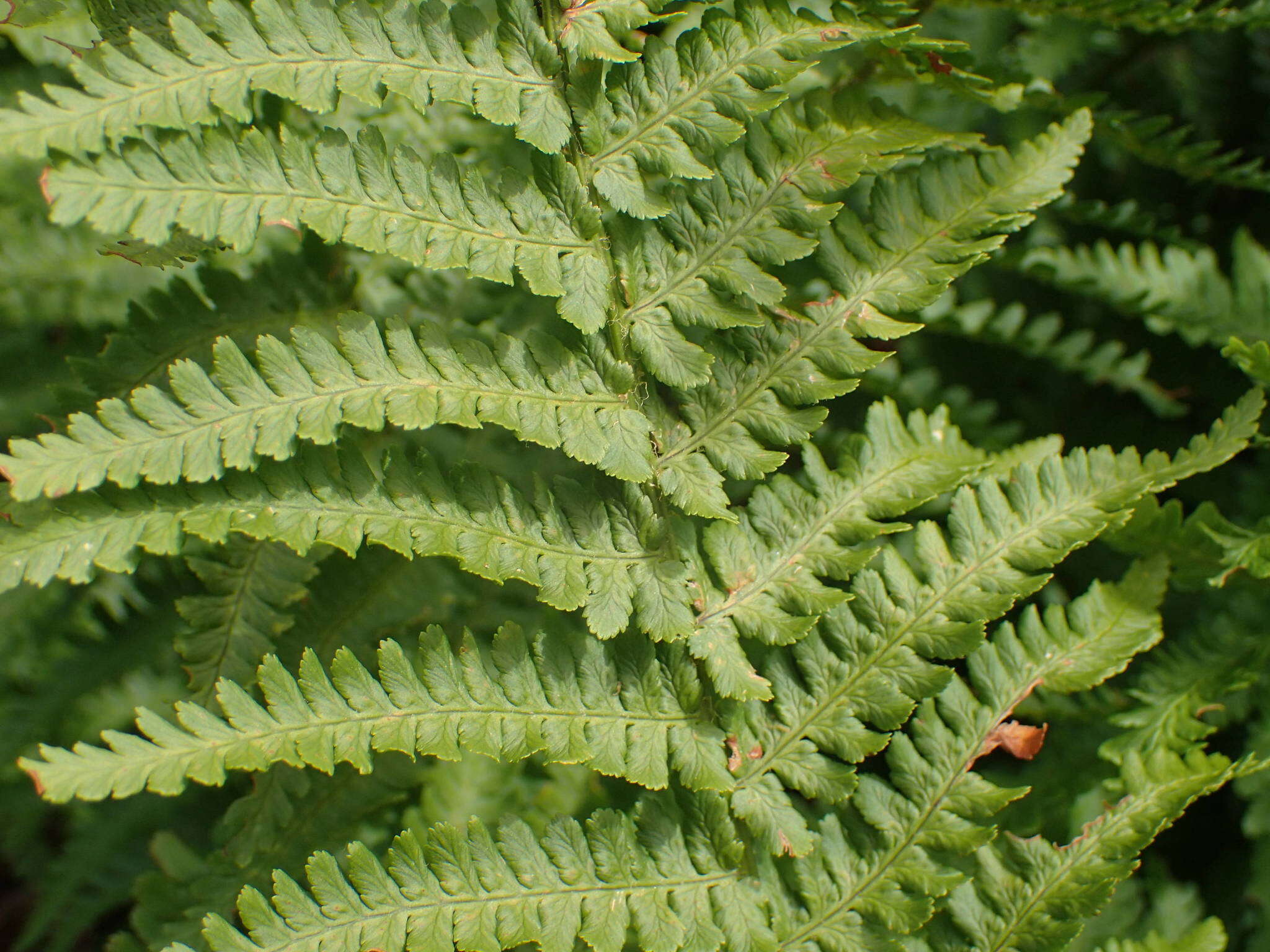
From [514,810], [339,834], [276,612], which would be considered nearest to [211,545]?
[276,612]

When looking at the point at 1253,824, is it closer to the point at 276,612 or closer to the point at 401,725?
the point at 401,725

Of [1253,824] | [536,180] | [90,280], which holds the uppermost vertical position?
[536,180]

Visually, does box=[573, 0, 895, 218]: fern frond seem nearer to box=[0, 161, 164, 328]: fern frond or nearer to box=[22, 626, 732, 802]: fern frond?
box=[22, 626, 732, 802]: fern frond

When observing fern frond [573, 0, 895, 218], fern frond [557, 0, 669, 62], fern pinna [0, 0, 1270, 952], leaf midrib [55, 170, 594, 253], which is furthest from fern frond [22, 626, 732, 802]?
fern frond [557, 0, 669, 62]

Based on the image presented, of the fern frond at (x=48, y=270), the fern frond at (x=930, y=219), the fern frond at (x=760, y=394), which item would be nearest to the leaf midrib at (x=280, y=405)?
the fern frond at (x=760, y=394)

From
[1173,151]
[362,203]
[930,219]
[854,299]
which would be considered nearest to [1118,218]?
[1173,151]

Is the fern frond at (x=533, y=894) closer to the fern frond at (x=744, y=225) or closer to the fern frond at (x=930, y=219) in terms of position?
the fern frond at (x=744, y=225)
